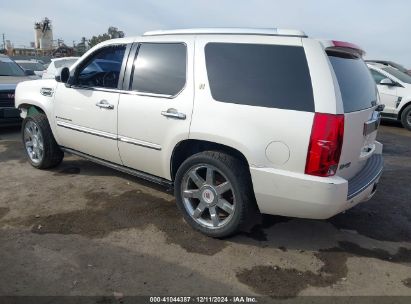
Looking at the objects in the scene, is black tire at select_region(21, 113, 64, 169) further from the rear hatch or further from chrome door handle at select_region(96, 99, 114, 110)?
the rear hatch

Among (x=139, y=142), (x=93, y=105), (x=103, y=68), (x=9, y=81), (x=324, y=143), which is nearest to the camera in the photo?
(x=324, y=143)

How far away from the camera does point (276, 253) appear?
11.5 feet

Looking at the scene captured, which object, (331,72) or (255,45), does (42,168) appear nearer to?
(255,45)

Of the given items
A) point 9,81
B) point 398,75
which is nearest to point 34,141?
point 9,81

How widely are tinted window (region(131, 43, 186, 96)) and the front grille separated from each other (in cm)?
526

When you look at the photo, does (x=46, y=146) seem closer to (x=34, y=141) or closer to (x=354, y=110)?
(x=34, y=141)

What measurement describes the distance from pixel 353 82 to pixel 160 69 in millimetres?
1813

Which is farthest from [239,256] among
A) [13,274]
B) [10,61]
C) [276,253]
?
[10,61]

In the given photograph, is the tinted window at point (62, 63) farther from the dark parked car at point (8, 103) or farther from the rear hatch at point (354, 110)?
the rear hatch at point (354, 110)

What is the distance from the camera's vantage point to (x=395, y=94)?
33.1 ft

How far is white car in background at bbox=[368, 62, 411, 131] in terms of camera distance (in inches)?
394

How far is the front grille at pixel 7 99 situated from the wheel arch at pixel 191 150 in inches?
228

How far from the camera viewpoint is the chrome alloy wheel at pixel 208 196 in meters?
3.62

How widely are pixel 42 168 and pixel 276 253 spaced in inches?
143
